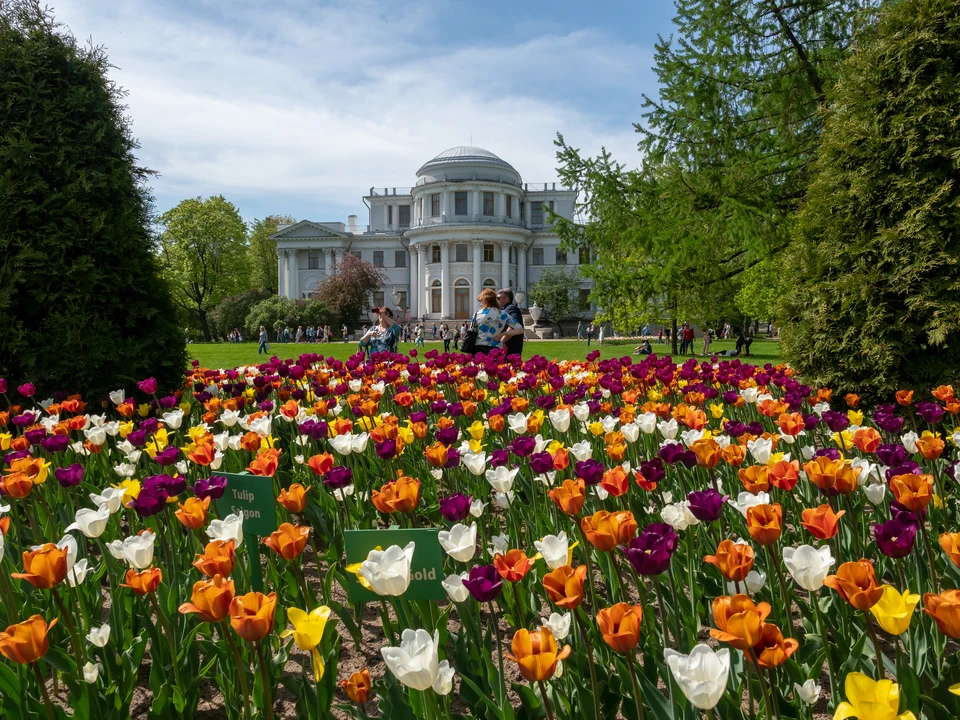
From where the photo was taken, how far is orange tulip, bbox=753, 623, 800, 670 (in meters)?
1.11

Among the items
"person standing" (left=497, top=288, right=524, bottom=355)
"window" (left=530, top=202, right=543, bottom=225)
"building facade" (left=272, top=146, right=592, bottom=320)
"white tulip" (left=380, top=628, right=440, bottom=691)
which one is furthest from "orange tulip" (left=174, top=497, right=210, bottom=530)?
"window" (left=530, top=202, right=543, bottom=225)

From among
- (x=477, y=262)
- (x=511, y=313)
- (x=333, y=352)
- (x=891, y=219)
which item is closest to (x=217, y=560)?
(x=891, y=219)

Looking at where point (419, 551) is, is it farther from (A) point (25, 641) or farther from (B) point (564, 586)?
(A) point (25, 641)

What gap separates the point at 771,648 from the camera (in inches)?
44.3

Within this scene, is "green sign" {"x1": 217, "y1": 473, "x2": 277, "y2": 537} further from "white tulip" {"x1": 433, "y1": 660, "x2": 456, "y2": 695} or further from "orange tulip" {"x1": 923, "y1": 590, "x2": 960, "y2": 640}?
"orange tulip" {"x1": 923, "y1": 590, "x2": 960, "y2": 640}

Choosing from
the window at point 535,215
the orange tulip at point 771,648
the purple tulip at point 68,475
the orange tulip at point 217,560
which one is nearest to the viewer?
the orange tulip at point 771,648

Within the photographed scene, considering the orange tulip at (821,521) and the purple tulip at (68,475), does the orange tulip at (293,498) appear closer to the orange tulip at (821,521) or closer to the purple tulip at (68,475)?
the purple tulip at (68,475)

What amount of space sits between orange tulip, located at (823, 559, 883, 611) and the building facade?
53347 mm

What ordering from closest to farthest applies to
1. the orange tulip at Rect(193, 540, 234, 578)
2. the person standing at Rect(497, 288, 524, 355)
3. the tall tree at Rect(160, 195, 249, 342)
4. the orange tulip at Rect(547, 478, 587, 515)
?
the orange tulip at Rect(193, 540, 234, 578) < the orange tulip at Rect(547, 478, 587, 515) < the person standing at Rect(497, 288, 524, 355) < the tall tree at Rect(160, 195, 249, 342)

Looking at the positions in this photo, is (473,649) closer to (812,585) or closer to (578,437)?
(812,585)

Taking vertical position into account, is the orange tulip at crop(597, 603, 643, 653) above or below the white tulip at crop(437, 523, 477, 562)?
above

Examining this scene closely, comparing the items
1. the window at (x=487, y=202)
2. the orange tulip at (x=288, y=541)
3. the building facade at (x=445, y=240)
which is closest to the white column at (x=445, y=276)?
the building facade at (x=445, y=240)

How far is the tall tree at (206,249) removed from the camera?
147ft

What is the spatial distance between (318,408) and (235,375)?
297cm
